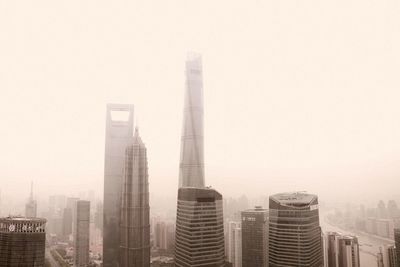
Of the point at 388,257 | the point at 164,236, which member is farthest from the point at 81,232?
the point at 388,257

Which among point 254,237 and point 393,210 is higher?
point 393,210

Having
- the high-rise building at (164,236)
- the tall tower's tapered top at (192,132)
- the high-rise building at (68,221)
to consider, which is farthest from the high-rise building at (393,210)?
the high-rise building at (68,221)

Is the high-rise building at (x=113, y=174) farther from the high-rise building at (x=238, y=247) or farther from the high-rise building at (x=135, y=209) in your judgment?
the high-rise building at (x=238, y=247)

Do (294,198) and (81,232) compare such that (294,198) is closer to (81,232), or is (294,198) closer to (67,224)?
(81,232)

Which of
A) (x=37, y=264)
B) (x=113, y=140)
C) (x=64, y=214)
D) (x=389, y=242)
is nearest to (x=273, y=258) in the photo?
(x=389, y=242)

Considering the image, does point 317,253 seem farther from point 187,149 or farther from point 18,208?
point 18,208

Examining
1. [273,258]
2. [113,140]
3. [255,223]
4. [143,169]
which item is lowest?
[273,258]

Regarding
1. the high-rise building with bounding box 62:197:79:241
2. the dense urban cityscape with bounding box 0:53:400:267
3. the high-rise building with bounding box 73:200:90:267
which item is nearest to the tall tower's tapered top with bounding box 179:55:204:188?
the dense urban cityscape with bounding box 0:53:400:267
